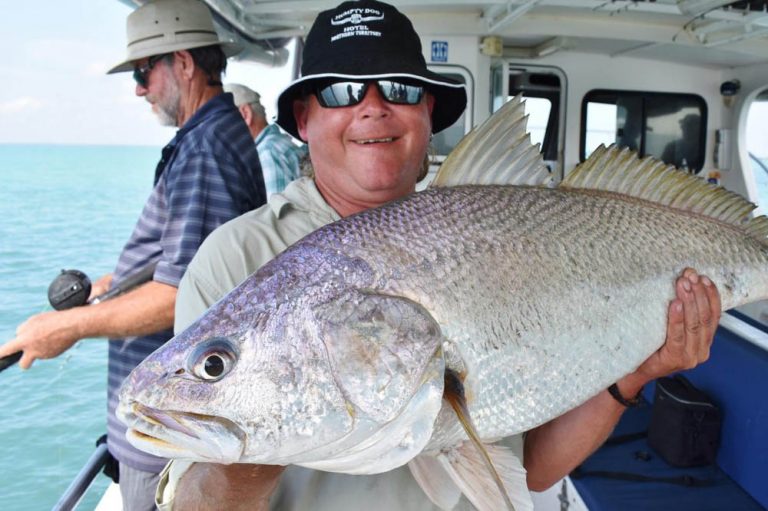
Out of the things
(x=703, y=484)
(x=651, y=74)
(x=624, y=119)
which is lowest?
(x=703, y=484)

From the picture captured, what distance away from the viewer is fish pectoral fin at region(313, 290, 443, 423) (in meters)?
1.17

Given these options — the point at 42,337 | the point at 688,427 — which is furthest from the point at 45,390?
the point at 688,427

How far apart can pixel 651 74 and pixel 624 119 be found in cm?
65

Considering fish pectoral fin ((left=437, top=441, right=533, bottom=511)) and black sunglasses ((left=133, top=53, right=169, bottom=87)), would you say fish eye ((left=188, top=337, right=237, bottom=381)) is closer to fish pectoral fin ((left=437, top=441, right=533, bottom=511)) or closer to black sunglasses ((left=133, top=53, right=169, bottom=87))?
fish pectoral fin ((left=437, top=441, right=533, bottom=511))

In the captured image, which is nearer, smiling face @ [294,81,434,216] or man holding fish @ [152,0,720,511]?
man holding fish @ [152,0,720,511]

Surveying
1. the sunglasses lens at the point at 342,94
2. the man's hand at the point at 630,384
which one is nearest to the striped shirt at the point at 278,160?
the sunglasses lens at the point at 342,94

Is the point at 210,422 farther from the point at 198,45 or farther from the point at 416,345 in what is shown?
the point at 198,45

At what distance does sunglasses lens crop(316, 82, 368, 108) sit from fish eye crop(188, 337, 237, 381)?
2.65ft

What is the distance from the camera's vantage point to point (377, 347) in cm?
120

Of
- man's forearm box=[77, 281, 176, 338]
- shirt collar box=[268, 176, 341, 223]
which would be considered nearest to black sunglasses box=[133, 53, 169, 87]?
man's forearm box=[77, 281, 176, 338]

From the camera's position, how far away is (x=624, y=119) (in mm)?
8219

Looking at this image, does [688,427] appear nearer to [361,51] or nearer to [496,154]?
[496,154]

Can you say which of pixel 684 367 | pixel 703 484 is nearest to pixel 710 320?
pixel 684 367

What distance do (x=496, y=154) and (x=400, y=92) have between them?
1.19 ft
